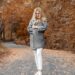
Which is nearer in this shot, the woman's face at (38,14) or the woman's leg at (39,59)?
the woman's leg at (39,59)

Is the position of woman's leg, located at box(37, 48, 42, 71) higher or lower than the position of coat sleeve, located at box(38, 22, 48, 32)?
lower

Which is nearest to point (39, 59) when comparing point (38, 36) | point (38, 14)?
point (38, 36)

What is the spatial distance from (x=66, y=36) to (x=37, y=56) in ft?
33.1

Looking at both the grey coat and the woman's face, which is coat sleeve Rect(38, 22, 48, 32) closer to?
the grey coat

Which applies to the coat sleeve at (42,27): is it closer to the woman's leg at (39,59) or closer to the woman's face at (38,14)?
the woman's face at (38,14)

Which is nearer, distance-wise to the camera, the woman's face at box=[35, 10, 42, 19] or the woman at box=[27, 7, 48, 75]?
the woman at box=[27, 7, 48, 75]

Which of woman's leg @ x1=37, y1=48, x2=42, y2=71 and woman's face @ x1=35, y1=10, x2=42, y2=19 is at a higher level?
woman's face @ x1=35, y1=10, x2=42, y2=19

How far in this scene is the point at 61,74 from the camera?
10.5 metres

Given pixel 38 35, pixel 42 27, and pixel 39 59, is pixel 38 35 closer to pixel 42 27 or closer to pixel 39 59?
pixel 42 27

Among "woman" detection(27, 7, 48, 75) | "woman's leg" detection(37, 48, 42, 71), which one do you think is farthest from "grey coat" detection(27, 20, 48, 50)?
"woman's leg" detection(37, 48, 42, 71)

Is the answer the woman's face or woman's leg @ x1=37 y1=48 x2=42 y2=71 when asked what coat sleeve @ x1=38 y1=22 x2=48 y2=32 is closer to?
the woman's face

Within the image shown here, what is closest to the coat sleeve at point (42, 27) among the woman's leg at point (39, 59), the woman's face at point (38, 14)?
the woman's face at point (38, 14)

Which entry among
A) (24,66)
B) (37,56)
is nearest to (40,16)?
(37,56)

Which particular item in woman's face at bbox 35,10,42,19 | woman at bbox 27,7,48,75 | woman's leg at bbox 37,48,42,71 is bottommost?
woman's leg at bbox 37,48,42,71
